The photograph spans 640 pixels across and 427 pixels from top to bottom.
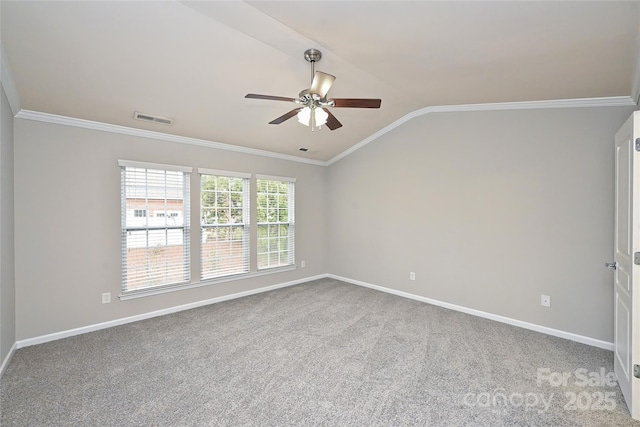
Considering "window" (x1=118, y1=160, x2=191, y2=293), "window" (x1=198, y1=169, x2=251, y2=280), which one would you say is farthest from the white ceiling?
"window" (x1=198, y1=169, x2=251, y2=280)

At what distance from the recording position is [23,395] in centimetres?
233

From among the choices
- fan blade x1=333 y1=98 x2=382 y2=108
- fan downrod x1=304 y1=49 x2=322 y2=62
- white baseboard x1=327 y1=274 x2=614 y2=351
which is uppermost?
fan downrod x1=304 y1=49 x2=322 y2=62

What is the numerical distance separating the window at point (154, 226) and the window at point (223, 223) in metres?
0.28

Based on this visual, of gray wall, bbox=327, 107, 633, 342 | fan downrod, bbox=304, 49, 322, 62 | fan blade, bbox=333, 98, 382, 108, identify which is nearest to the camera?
fan blade, bbox=333, 98, 382, 108

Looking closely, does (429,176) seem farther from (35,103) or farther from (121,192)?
(35,103)

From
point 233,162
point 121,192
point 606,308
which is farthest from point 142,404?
point 606,308

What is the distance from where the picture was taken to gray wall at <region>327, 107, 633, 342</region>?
3277mm

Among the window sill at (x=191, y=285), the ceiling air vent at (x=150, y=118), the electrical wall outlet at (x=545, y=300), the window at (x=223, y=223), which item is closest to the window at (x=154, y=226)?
the window sill at (x=191, y=285)

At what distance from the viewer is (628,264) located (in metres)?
2.25

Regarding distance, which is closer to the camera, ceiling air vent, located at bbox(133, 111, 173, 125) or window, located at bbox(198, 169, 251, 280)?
ceiling air vent, located at bbox(133, 111, 173, 125)

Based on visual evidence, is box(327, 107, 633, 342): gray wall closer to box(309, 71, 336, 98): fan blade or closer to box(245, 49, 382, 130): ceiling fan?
box(245, 49, 382, 130): ceiling fan

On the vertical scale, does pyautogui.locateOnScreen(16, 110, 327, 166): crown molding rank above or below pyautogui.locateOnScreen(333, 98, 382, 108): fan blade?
above

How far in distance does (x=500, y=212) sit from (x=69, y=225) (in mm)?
5296

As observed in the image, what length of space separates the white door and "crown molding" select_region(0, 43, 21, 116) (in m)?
4.79
